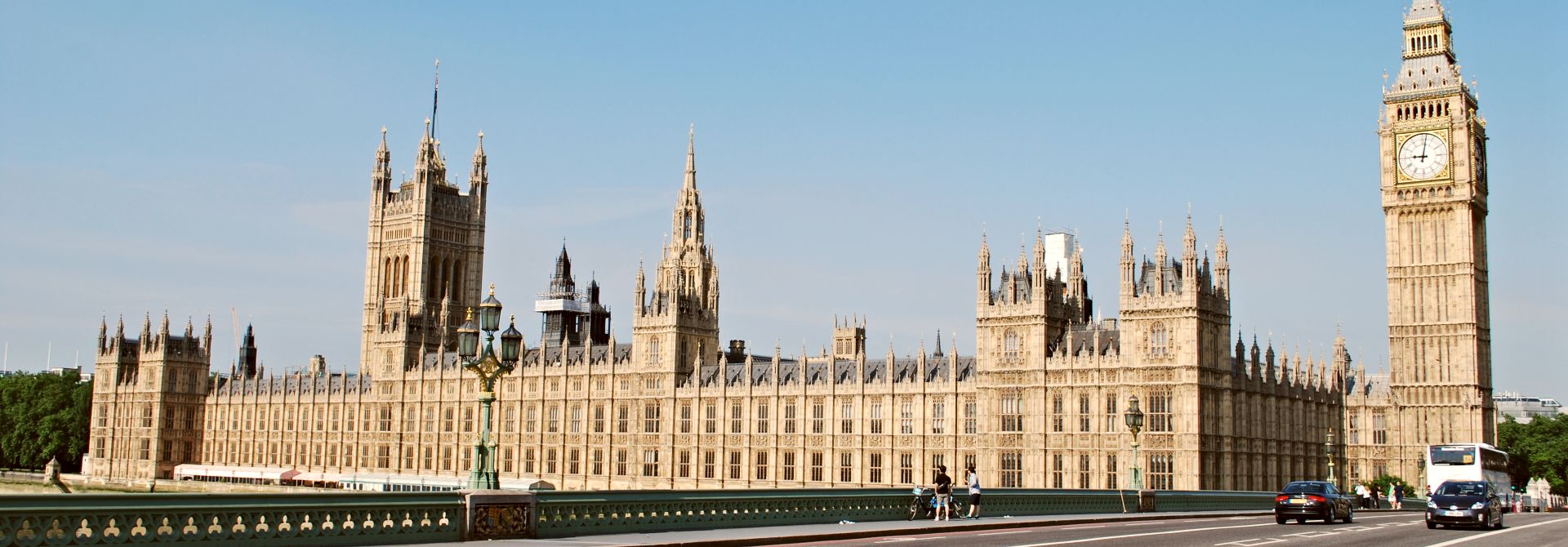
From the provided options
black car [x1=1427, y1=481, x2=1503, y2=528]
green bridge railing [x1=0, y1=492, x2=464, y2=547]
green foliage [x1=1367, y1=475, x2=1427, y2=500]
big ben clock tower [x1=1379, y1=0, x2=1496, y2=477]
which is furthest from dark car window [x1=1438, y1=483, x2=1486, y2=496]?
big ben clock tower [x1=1379, y1=0, x2=1496, y2=477]

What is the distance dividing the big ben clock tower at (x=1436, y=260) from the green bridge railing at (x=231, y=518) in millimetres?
85592

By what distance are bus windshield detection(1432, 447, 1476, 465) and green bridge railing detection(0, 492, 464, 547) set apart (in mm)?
51901

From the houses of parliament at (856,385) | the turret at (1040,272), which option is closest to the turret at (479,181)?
the houses of parliament at (856,385)

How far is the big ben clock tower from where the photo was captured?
332 ft

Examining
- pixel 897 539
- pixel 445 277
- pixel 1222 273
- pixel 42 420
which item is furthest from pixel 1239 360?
pixel 42 420

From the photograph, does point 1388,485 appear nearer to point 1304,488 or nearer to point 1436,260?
point 1436,260

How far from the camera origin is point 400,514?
29.5 m

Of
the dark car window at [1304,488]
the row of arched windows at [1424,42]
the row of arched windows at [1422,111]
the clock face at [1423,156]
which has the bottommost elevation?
the dark car window at [1304,488]

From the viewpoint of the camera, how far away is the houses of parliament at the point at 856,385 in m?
79.9

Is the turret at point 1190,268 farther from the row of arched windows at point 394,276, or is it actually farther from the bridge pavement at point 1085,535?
the row of arched windows at point 394,276

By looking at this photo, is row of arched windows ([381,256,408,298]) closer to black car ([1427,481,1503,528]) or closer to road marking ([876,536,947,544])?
black car ([1427,481,1503,528])

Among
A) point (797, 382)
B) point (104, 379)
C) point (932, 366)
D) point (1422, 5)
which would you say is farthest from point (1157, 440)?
point (104, 379)

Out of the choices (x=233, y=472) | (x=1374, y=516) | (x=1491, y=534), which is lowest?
(x=233, y=472)

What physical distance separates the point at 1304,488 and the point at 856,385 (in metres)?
49.7
